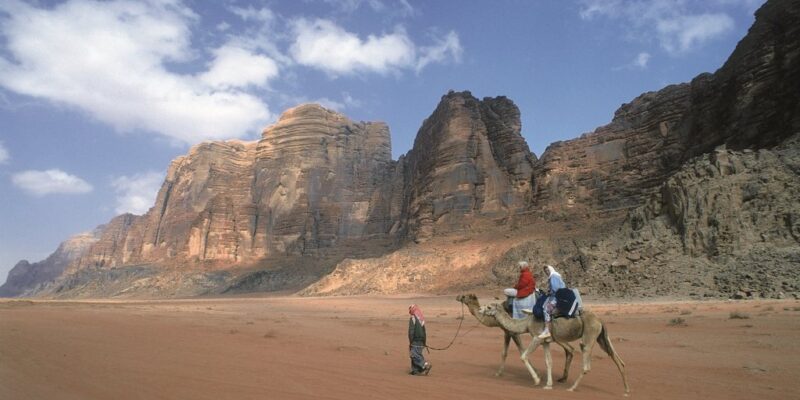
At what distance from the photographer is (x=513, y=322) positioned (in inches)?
350

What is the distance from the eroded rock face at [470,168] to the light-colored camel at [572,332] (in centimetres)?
5886

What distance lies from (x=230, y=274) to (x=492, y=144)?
64098 millimetres

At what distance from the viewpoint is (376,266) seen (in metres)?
63.6

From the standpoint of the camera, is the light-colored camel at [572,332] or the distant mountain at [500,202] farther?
the distant mountain at [500,202]

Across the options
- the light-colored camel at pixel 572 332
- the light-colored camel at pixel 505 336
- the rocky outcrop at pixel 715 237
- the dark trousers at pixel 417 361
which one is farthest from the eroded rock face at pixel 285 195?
the light-colored camel at pixel 572 332

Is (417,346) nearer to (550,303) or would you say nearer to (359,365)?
(359,365)

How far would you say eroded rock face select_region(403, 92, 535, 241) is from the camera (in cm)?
6888

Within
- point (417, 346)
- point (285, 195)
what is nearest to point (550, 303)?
point (417, 346)

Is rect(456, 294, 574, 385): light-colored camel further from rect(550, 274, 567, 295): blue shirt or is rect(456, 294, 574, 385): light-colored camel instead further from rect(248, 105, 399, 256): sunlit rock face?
rect(248, 105, 399, 256): sunlit rock face

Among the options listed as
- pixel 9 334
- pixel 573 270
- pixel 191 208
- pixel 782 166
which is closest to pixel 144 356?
pixel 9 334

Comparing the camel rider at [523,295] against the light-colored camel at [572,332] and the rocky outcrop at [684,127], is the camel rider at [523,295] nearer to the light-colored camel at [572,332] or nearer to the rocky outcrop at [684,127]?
the light-colored camel at [572,332]

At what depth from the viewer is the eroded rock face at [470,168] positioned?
6888 cm

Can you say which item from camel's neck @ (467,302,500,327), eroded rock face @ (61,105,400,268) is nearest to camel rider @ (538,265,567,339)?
camel's neck @ (467,302,500,327)

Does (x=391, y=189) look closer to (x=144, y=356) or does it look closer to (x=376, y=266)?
(x=376, y=266)
